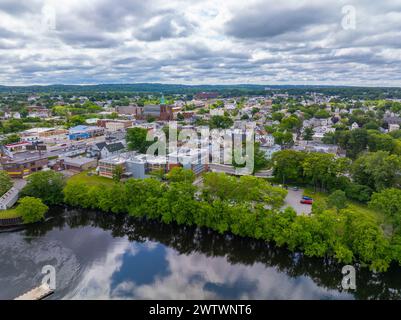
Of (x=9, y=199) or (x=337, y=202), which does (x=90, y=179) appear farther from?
(x=337, y=202)

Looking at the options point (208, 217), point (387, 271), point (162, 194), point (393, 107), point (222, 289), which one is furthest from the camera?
point (393, 107)

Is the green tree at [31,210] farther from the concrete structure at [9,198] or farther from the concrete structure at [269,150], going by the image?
the concrete structure at [269,150]

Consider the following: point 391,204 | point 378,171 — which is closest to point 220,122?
point 378,171

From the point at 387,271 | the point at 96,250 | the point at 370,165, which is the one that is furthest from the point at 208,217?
the point at 370,165

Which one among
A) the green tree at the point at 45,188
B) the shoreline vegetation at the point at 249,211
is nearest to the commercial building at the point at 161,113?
the shoreline vegetation at the point at 249,211

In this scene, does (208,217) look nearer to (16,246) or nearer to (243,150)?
(16,246)
